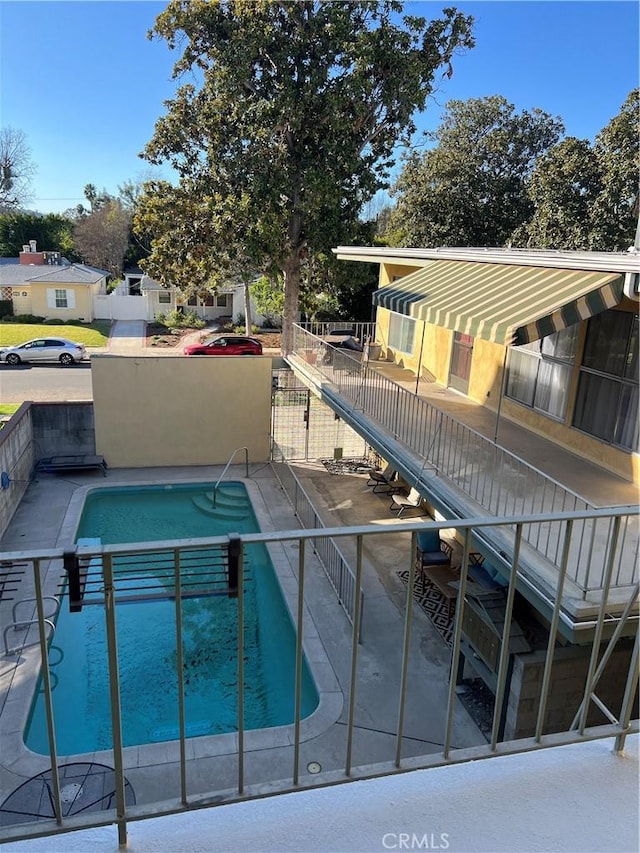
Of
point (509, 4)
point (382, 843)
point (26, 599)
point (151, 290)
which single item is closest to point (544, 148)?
point (509, 4)

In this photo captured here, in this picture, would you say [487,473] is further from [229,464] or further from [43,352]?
[43,352]

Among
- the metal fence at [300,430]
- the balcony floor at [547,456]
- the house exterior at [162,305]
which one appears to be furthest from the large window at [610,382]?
the house exterior at [162,305]

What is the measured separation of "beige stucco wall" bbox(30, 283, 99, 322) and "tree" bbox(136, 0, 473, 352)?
14074mm

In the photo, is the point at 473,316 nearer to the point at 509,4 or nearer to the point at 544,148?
the point at 509,4

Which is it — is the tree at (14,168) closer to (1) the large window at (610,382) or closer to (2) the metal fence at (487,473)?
(2) the metal fence at (487,473)

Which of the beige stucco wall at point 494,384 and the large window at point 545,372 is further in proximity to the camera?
the large window at point 545,372

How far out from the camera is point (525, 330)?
747 centimetres

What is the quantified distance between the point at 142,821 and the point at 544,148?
113 feet

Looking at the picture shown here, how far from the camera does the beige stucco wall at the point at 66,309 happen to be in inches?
1433

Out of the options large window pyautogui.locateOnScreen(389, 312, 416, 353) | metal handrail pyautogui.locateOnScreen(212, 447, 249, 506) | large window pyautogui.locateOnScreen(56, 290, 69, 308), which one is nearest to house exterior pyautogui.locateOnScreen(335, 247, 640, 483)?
large window pyautogui.locateOnScreen(389, 312, 416, 353)

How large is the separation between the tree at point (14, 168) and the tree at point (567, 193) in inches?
1916

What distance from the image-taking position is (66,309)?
Answer: 122ft

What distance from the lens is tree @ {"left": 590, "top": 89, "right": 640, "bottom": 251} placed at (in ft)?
71.6

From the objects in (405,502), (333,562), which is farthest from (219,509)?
(333,562)
